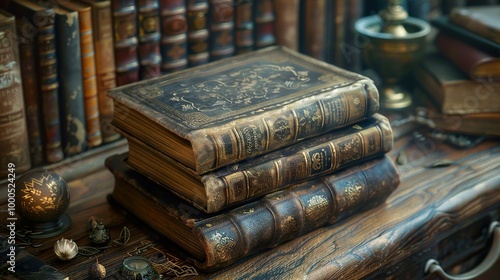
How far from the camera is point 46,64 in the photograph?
131cm

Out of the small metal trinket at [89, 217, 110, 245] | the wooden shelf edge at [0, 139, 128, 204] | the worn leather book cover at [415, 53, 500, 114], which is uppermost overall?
the worn leather book cover at [415, 53, 500, 114]

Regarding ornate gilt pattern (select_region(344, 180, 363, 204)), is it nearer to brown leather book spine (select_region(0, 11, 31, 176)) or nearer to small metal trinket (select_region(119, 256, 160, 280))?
small metal trinket (select_region(119, 256, 160, 280))

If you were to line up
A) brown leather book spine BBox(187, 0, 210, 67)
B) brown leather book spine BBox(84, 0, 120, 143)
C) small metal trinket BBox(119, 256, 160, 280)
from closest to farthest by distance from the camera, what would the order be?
small metal trinket BBox(119, 256, 160, 280)
brown leather book spine BBox(84, 0, 120, 143)
brown leather book spine BBox(187, 0, 210, 67)

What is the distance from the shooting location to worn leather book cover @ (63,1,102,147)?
1.33 meters

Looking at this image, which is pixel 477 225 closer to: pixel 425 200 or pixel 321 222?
pixel 425 200

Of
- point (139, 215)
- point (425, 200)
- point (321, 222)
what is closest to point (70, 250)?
point (139, 215)

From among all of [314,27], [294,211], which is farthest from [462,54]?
[294,211]

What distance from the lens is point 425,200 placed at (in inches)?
55.4

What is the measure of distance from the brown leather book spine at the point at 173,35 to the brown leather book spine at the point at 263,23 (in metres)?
0.18

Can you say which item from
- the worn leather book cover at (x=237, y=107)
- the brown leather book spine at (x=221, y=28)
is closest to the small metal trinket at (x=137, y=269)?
the worn leather book cover at (x=237, y=107)

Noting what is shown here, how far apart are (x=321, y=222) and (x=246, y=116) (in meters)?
0.22

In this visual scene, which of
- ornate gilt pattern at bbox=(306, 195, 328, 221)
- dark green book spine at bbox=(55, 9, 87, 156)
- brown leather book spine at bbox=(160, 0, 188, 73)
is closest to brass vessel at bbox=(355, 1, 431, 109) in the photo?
brown leather book spine at bbox=(160, 0, 188, 73)

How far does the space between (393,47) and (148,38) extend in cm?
52

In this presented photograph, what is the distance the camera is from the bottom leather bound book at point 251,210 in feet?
3.81
